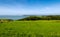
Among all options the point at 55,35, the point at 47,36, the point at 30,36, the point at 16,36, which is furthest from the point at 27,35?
the point at 55,35

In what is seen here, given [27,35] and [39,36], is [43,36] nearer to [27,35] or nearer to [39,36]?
[39,36]

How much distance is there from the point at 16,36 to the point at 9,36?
1.55ft

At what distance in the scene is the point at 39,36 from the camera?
7145 millimetres

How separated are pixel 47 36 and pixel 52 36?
1.15ft

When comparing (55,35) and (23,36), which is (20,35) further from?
(55,35)

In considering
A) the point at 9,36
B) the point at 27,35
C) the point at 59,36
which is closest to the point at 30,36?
the point at 27,35

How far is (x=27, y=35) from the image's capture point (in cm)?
733

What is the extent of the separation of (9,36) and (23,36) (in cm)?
93

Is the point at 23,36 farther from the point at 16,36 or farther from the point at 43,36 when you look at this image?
the point at 43,36

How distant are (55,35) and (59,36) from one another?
0.30 meters

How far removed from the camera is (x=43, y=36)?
7.11 meters

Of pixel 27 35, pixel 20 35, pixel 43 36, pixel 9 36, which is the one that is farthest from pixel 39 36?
pixel 9 36

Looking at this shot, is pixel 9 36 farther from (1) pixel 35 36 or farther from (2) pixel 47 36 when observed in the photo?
(2) pixel 47 36

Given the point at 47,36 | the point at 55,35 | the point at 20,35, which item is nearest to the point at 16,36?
the point at 20,35
